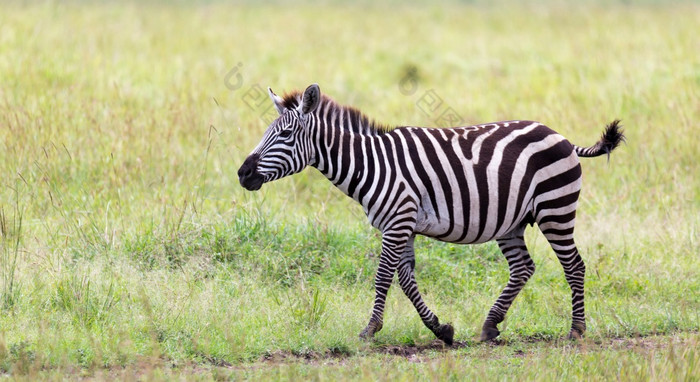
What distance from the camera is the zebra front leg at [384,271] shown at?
648 centimetres

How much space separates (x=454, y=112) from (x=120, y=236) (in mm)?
6501

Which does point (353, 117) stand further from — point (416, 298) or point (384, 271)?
point (416, 298)

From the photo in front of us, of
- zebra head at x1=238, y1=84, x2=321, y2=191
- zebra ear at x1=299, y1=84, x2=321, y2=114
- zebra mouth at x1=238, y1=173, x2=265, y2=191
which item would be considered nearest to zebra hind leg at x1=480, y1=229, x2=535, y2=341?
zebra head at x1=238, y1=84, x2=321, y2=191

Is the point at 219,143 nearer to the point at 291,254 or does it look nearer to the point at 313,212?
the point at 313,212

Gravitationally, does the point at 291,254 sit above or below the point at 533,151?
below

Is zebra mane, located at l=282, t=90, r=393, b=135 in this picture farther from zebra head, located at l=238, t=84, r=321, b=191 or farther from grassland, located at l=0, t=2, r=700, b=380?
grassland, located at l=0, t=2, r=700, b=380

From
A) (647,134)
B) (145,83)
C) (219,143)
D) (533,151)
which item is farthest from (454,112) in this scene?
(533,151)

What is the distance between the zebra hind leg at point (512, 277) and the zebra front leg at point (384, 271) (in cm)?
90

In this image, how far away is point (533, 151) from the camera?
6.83m

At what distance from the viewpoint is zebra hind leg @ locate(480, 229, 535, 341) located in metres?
6.94

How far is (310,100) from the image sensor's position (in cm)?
658

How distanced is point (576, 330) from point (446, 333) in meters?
1.18

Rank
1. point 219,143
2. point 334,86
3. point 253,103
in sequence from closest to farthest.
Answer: point 219,143
point 253,103
point 334,86

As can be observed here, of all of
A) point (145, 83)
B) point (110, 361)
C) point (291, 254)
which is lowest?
point (110, 361)
